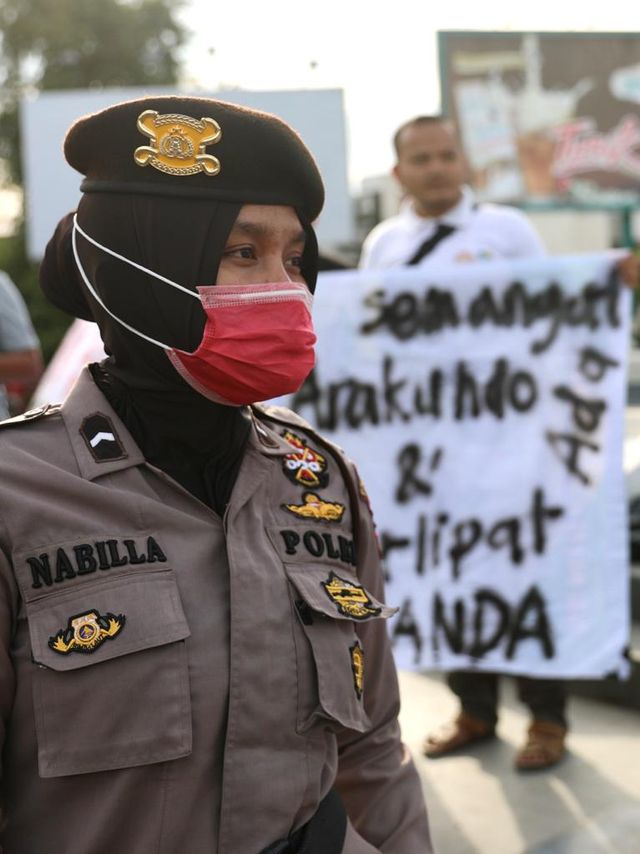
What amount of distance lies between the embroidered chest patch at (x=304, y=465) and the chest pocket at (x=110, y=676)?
30 centimetres

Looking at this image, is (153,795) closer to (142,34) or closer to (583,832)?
(583,832)

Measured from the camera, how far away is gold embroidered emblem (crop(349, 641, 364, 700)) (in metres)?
1.51

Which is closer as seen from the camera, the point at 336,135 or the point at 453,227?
the point at 453,227

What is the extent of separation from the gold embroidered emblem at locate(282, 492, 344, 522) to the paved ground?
79.0 inches

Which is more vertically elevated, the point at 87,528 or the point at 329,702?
the point at 87,528

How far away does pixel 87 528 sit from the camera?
1.33 m

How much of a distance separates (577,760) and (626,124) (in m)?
7.55

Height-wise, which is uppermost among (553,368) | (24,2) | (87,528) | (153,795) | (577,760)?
(24,2)

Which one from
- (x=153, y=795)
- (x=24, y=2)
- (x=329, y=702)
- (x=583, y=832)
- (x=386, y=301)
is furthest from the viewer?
(x=24, y=2)

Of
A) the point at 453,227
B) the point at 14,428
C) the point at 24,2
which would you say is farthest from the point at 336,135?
the point at 24,2

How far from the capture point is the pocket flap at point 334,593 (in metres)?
1.45

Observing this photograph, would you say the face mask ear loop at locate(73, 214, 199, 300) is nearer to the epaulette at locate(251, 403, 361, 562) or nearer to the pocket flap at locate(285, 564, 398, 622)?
the epaulette at locate(251, 403, 361, 562)

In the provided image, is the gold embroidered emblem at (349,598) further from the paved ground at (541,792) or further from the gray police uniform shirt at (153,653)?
the paved ground at (541,792)

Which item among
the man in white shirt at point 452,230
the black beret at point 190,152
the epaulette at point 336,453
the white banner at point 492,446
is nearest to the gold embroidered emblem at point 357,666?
the epaulette at point 336,453
